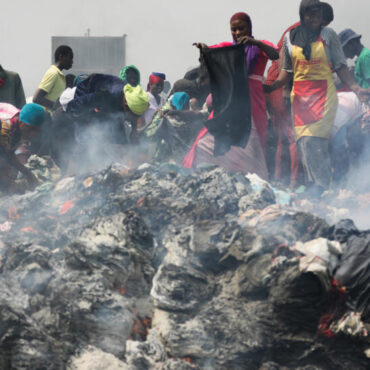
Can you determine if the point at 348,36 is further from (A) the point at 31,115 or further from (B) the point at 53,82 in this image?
(A) the point at 31,115

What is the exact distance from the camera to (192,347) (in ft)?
9.03

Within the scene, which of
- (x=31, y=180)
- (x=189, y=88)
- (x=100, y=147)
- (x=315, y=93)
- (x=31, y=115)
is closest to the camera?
(x=315, y=93)

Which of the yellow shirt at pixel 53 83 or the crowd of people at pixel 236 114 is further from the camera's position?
the yellow shirt at pixel 53 83

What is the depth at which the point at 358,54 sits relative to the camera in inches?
239

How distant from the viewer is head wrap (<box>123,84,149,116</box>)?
5.54m

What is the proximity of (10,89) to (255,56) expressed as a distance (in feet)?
9.39

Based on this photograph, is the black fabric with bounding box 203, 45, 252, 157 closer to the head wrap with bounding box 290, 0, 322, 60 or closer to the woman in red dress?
the woman in red dress

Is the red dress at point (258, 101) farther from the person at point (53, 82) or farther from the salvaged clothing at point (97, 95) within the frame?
the person at point (53, 82)

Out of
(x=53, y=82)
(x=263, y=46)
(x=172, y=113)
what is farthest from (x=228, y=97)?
(x=53, y=82)

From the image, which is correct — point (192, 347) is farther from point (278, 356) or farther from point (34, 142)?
point (34, 142)

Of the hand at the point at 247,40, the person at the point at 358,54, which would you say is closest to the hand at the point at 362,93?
the person at the point at 358,54

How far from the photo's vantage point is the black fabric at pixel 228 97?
459 centimetres

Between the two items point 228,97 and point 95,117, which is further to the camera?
point 95,117

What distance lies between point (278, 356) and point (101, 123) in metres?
3.35
